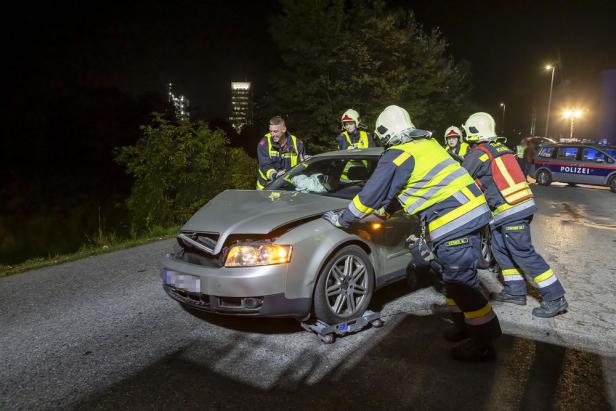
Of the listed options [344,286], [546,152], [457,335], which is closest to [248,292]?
[344,286]

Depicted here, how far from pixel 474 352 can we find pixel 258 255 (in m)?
1.68

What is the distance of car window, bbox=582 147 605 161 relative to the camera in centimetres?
1511

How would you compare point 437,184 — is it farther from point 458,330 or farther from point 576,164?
point 576,164

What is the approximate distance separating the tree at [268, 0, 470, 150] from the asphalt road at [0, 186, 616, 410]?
559 inches

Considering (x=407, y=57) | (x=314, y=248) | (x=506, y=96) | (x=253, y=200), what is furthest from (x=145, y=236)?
(x=506, y=96)

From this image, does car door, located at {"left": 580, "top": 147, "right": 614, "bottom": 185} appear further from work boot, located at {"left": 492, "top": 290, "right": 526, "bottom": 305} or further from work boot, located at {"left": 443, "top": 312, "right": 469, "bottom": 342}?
work boot, located at {"left": 443, "top": 312, "right": 469, "bottom": 342}

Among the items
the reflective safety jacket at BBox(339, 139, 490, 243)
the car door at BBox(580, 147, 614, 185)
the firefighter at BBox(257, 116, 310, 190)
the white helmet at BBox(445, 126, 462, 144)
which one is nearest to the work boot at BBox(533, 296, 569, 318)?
the reflective safety jacket at BBox(339, 139, 490, 243)

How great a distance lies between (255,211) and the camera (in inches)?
147

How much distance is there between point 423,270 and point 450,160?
1.24 metres

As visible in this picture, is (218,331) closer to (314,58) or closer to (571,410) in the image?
(571,410)

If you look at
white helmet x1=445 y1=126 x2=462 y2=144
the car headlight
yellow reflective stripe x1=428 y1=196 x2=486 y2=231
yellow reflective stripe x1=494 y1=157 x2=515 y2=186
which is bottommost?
the car headlight

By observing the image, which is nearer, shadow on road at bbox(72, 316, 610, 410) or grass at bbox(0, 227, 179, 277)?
shadow on road at bbox(72, 316, 610, 410)

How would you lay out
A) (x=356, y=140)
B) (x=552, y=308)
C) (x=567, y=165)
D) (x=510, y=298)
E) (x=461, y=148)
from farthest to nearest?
(x=567, y=165) < (x=461, y=148) < (x=356, y=140) < (x=510, y=298) < (x=552, y=308)

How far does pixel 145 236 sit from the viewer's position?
8039mm
